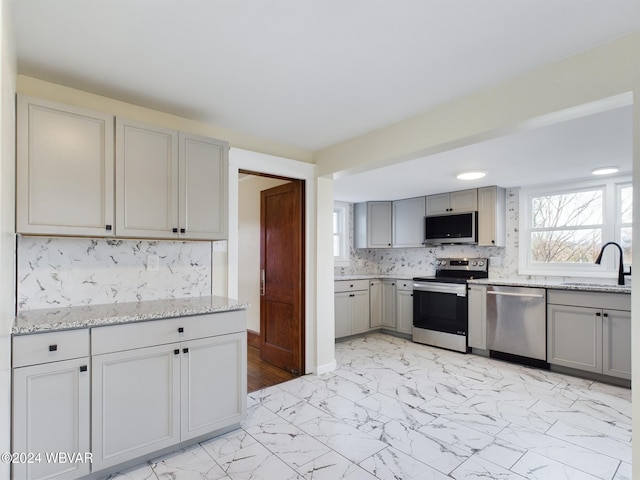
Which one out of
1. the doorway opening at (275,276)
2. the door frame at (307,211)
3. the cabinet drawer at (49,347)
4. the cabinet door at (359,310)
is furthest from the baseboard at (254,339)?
the cabinet drawer at (49,347)

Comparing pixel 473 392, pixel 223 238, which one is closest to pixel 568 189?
pixel 473 392

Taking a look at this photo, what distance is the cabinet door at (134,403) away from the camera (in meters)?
1.87

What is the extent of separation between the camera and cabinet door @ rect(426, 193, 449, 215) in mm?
5082

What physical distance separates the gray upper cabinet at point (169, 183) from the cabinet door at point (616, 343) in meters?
3.81

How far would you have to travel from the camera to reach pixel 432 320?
484 centimetres

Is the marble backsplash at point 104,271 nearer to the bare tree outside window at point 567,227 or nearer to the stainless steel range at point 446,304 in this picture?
the stainless steel range at point 446,304

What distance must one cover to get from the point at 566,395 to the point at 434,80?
9.96ft

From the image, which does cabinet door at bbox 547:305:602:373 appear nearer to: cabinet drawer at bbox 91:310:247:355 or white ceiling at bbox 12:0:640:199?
white ceiling at bbox 12:0:640:199

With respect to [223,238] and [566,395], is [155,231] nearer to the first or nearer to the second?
[223,238]

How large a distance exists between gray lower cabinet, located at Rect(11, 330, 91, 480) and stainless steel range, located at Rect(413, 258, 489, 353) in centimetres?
408

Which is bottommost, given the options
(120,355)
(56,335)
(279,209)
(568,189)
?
(120,355)

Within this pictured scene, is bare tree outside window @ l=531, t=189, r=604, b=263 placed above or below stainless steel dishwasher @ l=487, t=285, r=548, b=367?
above

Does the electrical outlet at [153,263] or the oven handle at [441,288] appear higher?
the electrical outlet at [153,263]

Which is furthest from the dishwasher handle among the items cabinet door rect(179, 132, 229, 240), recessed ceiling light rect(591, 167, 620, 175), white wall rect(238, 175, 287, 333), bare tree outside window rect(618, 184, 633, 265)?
cabinet door rect(179, 132, 229, 240)
